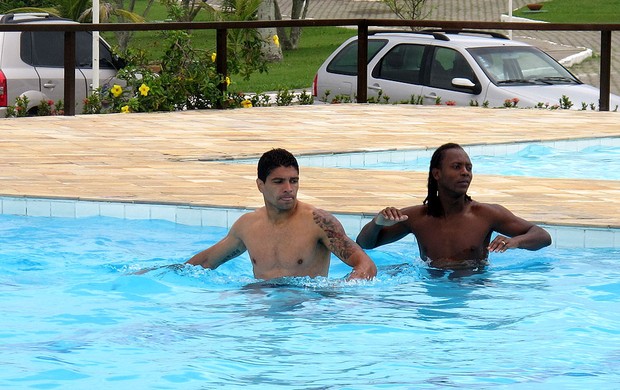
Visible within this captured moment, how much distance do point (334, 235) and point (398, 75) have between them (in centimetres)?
1040

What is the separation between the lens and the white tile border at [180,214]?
838 cm

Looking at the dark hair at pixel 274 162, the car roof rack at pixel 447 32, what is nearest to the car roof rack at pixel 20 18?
the car roof rack at pixel 447 32

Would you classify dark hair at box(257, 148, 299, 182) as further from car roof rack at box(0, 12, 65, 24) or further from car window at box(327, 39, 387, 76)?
car roof rack at box(0, 12, 65, 24)

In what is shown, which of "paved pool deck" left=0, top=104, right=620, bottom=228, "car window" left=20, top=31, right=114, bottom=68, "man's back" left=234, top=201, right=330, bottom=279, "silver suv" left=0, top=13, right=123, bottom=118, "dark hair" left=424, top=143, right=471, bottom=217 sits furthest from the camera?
"car window" left=20, top=31, right=114, bottom=68

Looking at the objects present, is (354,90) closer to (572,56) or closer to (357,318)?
(357,318)

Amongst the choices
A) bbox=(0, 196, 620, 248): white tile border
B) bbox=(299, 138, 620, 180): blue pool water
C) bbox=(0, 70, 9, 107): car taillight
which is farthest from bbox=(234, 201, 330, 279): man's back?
bbox=(0, 70, 9, 107): car taillight

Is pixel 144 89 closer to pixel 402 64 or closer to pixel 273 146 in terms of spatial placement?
pixel 402 64

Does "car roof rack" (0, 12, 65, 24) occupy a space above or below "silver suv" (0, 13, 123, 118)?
above

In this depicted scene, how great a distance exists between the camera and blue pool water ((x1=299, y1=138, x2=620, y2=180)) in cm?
1224

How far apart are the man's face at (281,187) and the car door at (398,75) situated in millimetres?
10037

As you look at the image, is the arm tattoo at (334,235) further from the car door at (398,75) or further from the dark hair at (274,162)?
the car door at (398,75)

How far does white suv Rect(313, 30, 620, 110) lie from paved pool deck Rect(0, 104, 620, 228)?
1.62 feet

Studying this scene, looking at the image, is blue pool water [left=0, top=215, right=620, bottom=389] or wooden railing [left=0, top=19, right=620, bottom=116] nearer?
blue pool water [left=0, top=215, right=620, bottom=389]

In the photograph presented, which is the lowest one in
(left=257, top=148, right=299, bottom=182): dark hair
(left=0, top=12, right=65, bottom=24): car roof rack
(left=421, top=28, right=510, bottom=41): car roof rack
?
(left=257, top=148, right=299, bottom=182): dark hair
